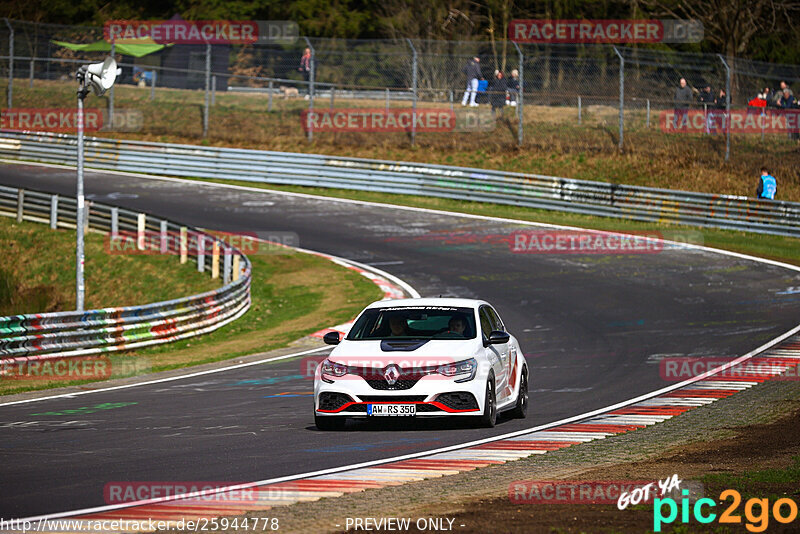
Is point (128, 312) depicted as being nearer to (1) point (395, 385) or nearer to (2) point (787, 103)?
Answer: (1) point (395, 385)

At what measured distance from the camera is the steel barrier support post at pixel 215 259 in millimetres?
26781

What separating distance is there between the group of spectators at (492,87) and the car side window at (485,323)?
25280mm

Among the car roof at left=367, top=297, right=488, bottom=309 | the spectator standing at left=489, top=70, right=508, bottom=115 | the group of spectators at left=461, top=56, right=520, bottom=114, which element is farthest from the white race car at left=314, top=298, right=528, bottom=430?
the spectator standing at left=489, top=70, right=508, bottom=115

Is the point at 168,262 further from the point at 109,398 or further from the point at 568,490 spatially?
the point at 568,490

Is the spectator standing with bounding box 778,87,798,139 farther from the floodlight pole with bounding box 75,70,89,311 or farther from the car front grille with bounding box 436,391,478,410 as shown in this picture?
the car front grille with bounding box 436,391,478,410

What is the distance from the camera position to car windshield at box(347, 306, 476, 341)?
1241 cm

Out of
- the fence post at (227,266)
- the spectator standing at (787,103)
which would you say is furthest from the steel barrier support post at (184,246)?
the spectator standing at (787,103)

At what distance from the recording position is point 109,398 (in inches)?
584

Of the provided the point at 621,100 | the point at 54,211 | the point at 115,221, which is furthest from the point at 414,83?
the point at 54,211

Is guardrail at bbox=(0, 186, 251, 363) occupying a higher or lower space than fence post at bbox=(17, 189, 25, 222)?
lower

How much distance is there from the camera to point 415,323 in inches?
501

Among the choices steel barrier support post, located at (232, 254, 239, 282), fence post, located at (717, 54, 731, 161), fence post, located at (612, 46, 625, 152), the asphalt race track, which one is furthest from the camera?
fence post, located at (612, 46, 625, 152)

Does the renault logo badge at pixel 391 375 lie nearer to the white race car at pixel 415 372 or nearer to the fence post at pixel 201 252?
the white race car at pixel 415 372

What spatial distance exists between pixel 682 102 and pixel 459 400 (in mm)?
26922
